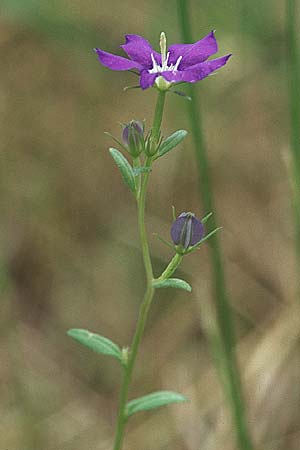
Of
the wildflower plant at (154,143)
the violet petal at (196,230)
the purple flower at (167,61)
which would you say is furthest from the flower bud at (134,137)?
the violet petal at (196,230)

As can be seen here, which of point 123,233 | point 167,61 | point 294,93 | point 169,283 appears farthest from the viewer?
point 123,233

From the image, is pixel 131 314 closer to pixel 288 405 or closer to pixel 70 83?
pixel 288 405

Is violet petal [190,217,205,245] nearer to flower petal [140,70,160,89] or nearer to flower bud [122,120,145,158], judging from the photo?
flower bud [122,120,145,158]

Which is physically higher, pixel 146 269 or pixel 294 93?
pixel 294 93

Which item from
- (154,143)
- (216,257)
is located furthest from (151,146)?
(216,257)

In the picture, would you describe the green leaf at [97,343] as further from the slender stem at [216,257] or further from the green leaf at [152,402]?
the slender stem at [216,257]

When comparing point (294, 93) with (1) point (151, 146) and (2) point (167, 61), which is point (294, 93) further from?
(1) point (151, 146)
